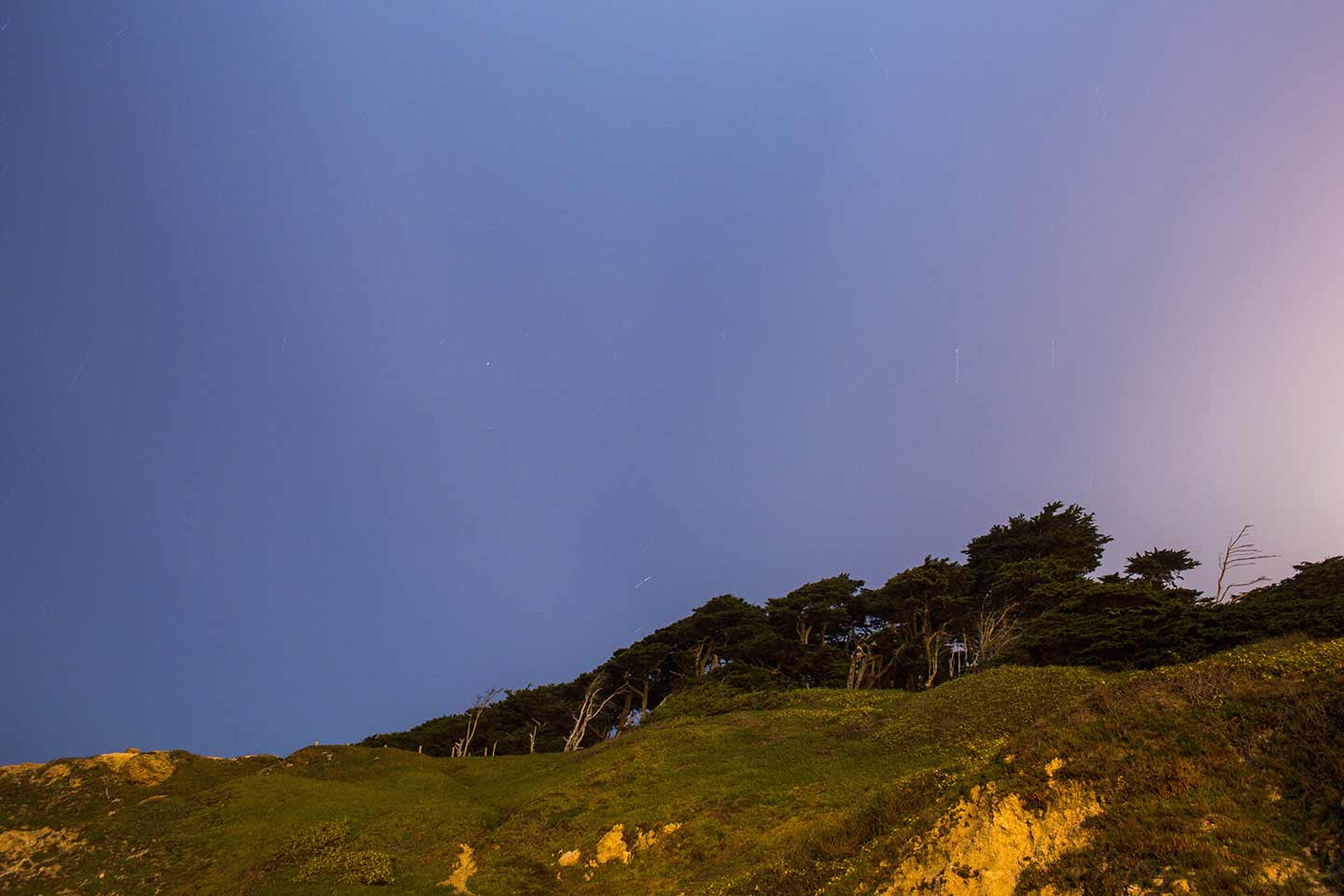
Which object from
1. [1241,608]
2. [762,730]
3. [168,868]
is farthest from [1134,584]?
[168,868]

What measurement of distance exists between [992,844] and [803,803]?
41.3ft

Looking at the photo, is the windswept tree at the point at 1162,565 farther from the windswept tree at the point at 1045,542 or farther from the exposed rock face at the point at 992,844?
the exposed rock face at the point at 992,844

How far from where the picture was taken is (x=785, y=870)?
14.8 metres

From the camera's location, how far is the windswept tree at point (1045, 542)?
50000mm

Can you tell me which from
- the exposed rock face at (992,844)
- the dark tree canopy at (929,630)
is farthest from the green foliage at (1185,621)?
the exposed rock face at (992,844)

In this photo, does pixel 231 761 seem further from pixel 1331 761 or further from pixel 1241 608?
pixel 1241 608

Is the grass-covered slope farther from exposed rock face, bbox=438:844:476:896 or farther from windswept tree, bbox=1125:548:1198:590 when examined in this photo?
windswept tree, bbox=1125:548:1198:590

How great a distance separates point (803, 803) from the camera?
2220 cm

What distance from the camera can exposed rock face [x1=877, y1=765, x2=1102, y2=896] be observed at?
412 inches

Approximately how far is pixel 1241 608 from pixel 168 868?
45.7 meters

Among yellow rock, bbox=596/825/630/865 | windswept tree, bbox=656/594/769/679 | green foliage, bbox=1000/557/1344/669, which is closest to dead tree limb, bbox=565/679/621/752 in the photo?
windswept tree, bbox=656/594/769/679

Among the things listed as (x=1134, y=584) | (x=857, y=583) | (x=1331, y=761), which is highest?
(x=857, y=583)

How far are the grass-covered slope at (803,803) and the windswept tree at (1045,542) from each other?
22571 millimetres

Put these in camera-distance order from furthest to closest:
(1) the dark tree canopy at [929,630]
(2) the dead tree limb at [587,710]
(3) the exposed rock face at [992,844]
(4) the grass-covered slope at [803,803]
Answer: (2) the dead tree limb at [587,710] < (1) the dark tree canopy at [929,630] < (3) the exposed rock face at [992,844] < (4) the grass-covered slope at [803,803]
